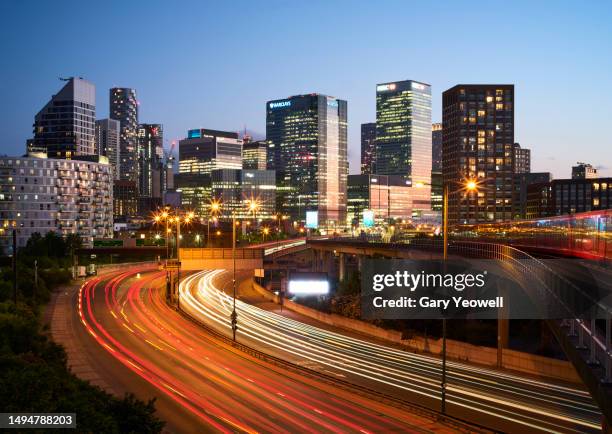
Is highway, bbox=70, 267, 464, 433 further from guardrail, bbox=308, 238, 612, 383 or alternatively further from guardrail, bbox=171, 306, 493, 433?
guardrail, bbox=308, 238, 612, 383

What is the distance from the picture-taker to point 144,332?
55312mm

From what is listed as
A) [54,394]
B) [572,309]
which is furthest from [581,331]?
[54,394]

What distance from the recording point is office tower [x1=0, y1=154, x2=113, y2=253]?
559ft

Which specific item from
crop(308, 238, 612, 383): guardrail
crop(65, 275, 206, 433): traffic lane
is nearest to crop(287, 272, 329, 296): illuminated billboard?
crop(65, 275, 206, 433): traffic lane

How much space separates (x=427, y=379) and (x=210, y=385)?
502 inches

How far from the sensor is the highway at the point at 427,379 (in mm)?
30328

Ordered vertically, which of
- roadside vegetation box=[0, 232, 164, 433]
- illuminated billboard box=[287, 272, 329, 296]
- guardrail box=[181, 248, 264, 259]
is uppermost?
guardrail box=[181, 248, 264, 259]

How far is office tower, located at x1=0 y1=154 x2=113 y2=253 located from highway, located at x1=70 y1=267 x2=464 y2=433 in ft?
391

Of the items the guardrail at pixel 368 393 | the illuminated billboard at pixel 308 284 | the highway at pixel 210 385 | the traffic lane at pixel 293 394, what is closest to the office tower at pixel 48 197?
the illuminated billboard at pixel 308 284

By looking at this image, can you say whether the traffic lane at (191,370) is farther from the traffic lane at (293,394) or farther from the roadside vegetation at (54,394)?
the roadside vegetation at (54,394)

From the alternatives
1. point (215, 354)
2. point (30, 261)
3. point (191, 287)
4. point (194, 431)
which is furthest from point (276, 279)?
point (194, 431)

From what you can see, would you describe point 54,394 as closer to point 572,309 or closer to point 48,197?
point 572,309

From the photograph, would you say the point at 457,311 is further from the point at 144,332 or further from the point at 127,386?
the point at 127,386

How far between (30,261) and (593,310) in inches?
3556
